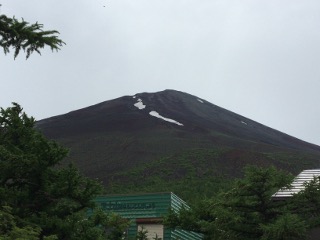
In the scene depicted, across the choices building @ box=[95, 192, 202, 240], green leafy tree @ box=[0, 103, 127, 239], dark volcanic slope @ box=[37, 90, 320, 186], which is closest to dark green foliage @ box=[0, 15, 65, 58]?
green leafy tree @ box=[0, 103, 127, 239]

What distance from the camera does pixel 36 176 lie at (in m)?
14.5

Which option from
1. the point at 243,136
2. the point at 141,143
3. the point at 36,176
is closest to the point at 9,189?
the point at 36,176

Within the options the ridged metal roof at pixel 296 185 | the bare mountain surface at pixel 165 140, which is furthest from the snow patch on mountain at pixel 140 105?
the ridged metal roof at pixel 296 185

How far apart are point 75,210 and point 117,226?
2126 millimetres

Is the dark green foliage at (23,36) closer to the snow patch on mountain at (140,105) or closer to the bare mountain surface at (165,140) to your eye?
the bare mountain surface at (165,140)

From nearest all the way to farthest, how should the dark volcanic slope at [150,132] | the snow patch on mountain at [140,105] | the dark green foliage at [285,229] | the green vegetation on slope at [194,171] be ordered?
the dark green foliage at [285,229] → the green vegetation on slope at [194,171] → the dark volcanic slope at [150,132] → the snow patch on mountain at [140,105]

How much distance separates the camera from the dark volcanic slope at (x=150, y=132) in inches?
2953

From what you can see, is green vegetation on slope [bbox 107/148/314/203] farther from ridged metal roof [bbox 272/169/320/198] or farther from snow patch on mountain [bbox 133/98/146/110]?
snow patch on mountain [bbox 133/98/146/110]

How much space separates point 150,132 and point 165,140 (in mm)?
6860

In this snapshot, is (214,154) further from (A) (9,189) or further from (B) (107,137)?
(A) (9,189)

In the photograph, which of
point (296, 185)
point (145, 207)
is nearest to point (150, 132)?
point (145, 207)

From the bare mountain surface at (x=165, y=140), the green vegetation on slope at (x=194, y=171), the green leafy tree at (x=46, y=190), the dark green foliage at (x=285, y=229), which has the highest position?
the bare mountain surface at (x=165, y=140)

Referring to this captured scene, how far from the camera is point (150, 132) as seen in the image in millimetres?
87500

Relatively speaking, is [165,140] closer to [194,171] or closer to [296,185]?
[194,171]
